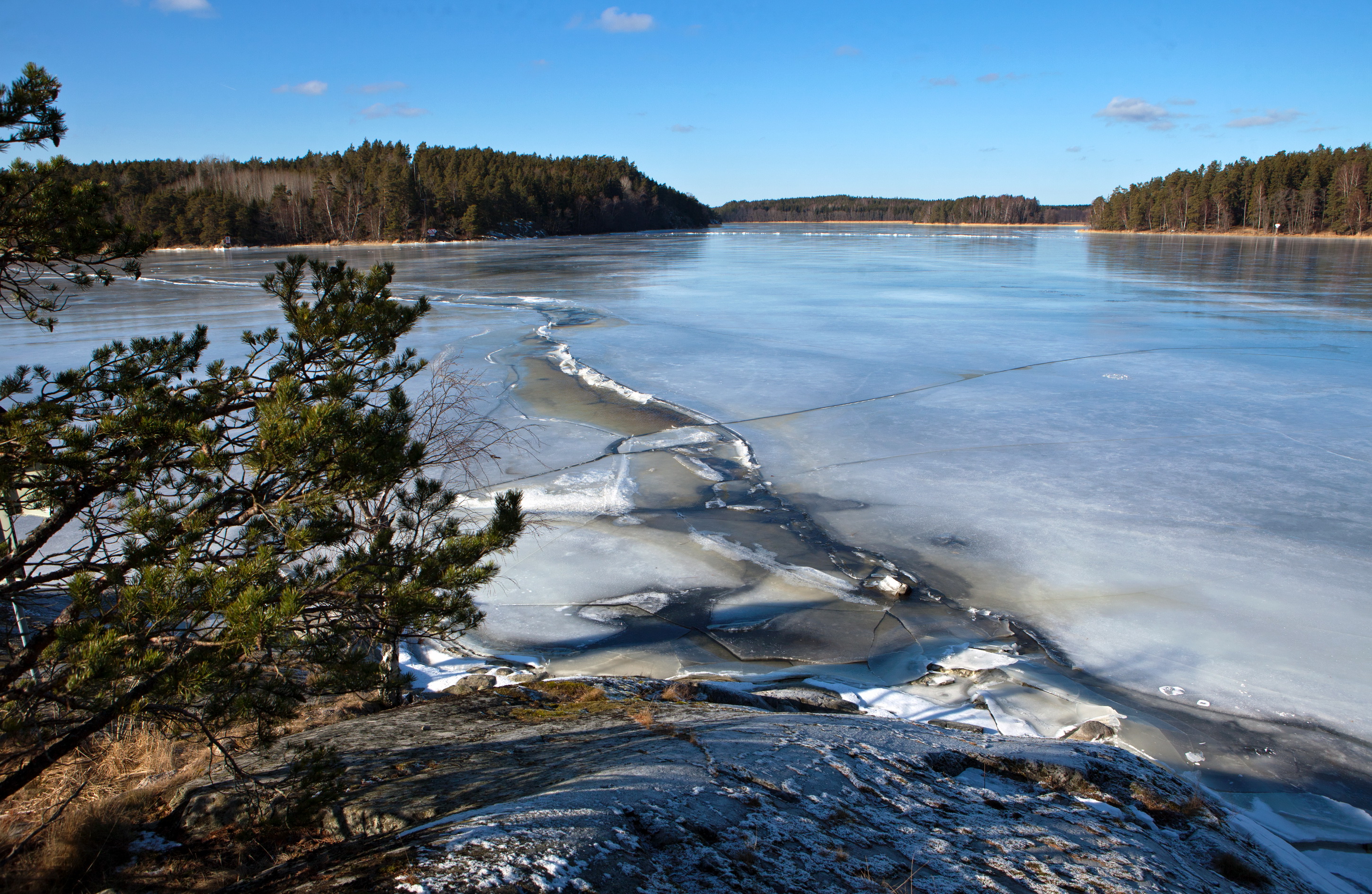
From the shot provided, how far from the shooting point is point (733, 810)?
2648 mm

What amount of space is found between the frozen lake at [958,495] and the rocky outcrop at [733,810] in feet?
5.63

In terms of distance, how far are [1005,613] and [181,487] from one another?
239 inches

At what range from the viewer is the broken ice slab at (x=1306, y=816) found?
157 inches

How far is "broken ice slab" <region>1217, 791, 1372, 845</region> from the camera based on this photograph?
157 inches

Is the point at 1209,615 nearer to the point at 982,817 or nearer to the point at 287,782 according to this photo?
the point at 982,817

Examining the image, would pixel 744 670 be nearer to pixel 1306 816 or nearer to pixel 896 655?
pixel 896 655

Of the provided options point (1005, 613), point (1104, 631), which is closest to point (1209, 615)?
point (1104, 631)

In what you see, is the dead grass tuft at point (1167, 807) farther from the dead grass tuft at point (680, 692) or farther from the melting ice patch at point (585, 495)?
the melting ice patch at point (585, 495)

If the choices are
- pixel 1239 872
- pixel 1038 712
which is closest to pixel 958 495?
pixel 1038 712

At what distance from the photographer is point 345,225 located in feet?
291

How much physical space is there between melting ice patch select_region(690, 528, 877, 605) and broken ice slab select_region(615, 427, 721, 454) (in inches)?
111

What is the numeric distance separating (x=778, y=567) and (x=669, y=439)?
423cm

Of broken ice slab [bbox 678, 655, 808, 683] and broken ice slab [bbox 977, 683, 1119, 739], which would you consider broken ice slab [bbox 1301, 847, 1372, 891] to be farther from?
broken ice slab [bbox 678, 655, 808, 683]

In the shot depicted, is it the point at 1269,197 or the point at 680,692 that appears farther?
the point at 1269,197
